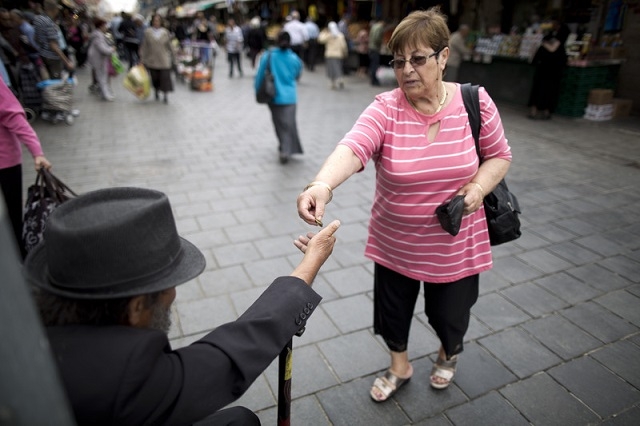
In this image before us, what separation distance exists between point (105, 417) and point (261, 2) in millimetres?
30175

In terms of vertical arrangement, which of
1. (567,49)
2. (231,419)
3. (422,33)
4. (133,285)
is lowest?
(231,419)

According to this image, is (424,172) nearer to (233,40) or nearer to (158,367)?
(158,367)

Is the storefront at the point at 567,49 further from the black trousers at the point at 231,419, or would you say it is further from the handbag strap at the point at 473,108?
the black trousers at the point at 231,419

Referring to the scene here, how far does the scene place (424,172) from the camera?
1.96 meters

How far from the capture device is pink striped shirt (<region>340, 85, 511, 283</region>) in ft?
6.44

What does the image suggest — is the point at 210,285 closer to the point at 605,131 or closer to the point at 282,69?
the point at 282,69

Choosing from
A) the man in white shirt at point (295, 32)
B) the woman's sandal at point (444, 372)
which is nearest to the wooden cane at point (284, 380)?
the woman's sandal at point (444, 372)

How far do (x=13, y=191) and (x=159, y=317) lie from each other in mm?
2608

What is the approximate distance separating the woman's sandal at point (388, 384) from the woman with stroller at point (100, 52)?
1081 centimetres

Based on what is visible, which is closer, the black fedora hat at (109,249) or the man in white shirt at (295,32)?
the black fedora hat at (109,249)

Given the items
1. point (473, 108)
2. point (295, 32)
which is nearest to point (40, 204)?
point (473, 108)

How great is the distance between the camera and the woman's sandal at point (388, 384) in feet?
8.11

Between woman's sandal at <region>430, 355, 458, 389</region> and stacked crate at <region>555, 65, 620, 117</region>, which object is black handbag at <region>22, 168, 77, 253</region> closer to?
woman's sandal at <region>430, 355, 458, 389</region>

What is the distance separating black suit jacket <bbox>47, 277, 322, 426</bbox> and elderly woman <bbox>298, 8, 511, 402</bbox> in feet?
1.86
